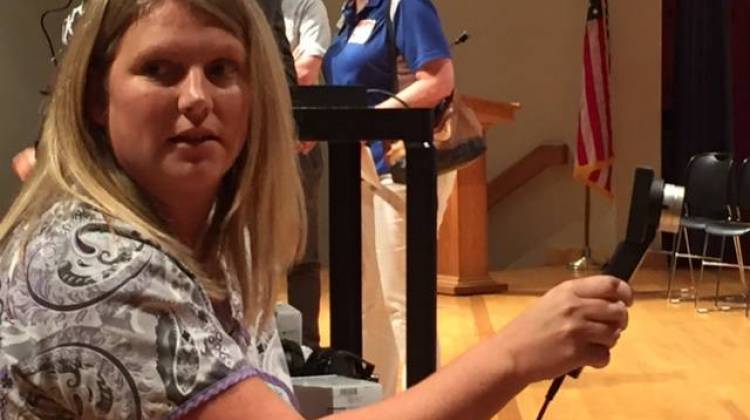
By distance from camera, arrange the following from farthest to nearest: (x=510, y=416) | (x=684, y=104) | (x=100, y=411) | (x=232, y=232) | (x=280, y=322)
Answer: (x=684, y=104)
(x=510, y=416)
(x=280, y=322)
(x=232, y=232)
(x=100, y=411)

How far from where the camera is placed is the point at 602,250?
29.6 ft

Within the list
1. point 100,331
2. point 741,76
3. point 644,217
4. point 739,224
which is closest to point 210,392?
point 100,331

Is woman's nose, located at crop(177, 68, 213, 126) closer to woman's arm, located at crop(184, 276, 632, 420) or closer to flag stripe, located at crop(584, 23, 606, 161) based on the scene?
woman's arm, located at crop(184, 276, 632, 420)

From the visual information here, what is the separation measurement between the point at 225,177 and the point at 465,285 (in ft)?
19.3

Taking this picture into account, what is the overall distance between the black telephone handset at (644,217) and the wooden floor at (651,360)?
2.75 m

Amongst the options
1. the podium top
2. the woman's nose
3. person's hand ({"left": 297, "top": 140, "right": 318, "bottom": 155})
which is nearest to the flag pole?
the podium top

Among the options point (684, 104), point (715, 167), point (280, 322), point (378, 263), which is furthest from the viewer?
point (684, 104)

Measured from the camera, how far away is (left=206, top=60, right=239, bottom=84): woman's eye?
48.0 inches

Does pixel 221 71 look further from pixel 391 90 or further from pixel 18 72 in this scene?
pixel 18 72

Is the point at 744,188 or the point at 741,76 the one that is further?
the point at 741,76

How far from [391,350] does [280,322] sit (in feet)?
3.43

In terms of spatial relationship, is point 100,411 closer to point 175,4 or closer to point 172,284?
point 172,284

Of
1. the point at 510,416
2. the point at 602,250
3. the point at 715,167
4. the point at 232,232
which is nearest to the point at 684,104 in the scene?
the point at 602,250

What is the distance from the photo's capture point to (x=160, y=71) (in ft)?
3.87
